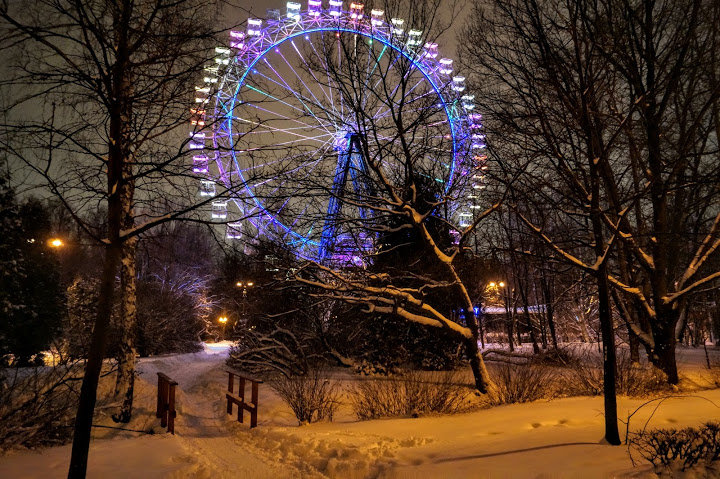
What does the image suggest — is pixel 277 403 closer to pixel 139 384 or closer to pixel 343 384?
pixel 343 384

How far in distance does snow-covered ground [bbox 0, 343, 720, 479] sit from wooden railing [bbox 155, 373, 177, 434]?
20 cm

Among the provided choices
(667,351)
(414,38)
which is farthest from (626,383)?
(414,38)

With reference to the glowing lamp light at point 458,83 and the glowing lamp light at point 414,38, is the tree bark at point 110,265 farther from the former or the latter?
the glowing lamp light at point 458,83

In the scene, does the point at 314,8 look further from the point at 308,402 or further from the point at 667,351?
the point at 667,351

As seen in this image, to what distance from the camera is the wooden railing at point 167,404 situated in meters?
7.41

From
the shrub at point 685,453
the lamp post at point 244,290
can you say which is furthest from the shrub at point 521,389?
the lamp post at point 244,290

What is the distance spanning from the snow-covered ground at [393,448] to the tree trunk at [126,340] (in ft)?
1.31

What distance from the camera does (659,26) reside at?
347 inches

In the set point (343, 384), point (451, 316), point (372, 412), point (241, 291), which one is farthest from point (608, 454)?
point (241, 291)

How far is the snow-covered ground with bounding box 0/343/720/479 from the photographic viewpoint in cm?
449

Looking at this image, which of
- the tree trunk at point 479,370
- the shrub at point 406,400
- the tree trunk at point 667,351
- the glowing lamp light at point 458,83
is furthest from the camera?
the glowing lamp light at point 458,83

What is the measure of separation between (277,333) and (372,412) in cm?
817

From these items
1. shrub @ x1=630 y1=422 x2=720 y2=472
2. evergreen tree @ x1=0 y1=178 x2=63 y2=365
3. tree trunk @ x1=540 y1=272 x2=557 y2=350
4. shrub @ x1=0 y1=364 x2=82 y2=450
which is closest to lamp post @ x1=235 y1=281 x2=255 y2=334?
evergreen tree @ x1=0 y1=178 x2=63 y2=365

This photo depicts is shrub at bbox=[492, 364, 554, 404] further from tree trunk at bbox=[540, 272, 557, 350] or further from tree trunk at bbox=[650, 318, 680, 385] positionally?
tree trunk at bbox=[540, 272, 557, 350]
